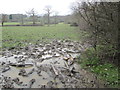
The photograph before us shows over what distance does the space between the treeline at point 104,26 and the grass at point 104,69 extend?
0.38 meters

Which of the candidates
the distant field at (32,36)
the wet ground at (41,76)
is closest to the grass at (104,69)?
the wet ground at (41,76)

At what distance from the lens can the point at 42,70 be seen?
19.3 feet

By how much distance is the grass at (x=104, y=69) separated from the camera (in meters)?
4.55

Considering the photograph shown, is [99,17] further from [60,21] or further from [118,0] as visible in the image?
[60,21]

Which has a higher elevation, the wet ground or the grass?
the grass

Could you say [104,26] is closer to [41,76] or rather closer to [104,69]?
[104,69]

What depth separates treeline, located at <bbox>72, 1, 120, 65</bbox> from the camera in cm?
505

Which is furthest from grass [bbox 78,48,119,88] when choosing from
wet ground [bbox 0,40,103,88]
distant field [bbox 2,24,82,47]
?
distant field [bbox 2,24,82,47]

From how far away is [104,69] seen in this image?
5.61 metres

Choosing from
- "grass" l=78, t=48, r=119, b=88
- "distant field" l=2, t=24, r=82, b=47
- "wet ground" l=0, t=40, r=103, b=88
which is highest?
"distant field" l=2, t=24, r=82, b=47

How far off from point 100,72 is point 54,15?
53.8 metres

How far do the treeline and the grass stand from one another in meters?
0.38

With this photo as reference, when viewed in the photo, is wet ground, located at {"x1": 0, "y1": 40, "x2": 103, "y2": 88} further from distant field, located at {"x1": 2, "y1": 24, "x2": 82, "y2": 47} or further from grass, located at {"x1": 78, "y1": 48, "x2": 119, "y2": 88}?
distant field, located at {"x1": 2, "y1": 24, "x2": 82, "y2": 47}

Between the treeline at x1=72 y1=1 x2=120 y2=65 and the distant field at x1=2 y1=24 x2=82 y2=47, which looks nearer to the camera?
the treeline at x1=72 y1=1 x2=120 y2=65
